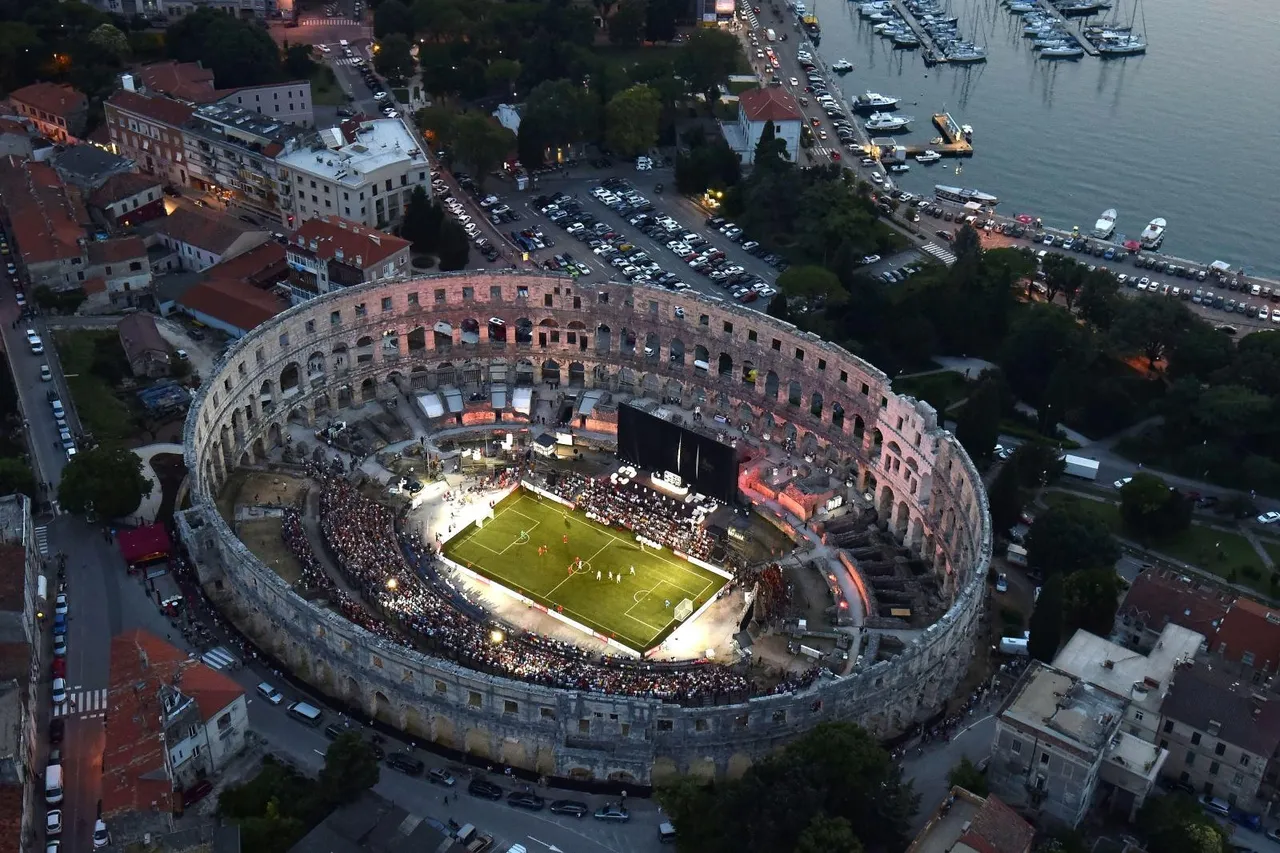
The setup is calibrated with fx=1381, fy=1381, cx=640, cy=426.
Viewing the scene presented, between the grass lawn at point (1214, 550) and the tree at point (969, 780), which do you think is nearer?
the tree at point (969, 780)

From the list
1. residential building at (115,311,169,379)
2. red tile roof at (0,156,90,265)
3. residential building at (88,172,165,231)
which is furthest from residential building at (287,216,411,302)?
residential building at (88,172,165,231)

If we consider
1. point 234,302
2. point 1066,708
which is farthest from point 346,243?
point 1066,708

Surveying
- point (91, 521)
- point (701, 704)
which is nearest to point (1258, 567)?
point (701, 704)

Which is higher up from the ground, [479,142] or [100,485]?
[479,142]

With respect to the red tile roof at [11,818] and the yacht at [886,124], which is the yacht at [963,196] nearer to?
the yacht at [886,124]

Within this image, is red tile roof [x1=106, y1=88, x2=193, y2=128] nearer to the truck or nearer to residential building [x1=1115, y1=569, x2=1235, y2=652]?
the truck

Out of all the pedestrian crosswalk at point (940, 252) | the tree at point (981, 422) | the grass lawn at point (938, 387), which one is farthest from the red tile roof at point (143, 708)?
the pedestrian crosswalk at point (940, 252)

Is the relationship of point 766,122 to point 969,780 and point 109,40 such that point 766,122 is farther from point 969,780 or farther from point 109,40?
point 969,780
